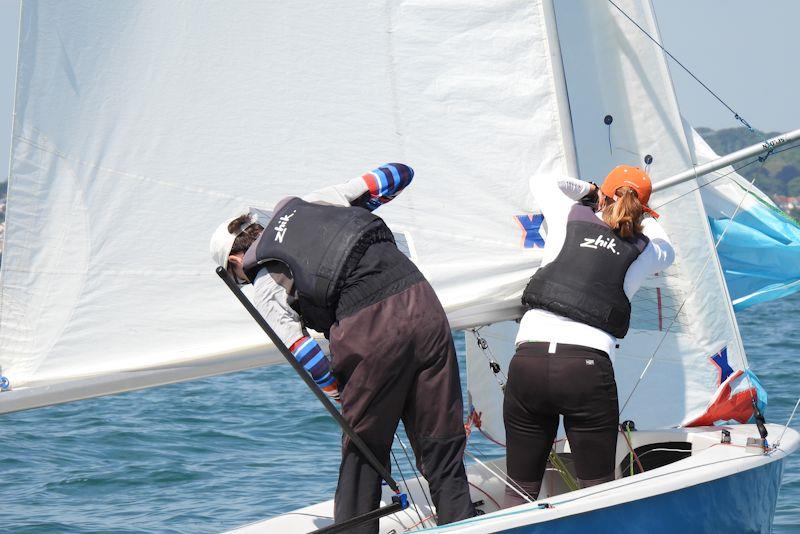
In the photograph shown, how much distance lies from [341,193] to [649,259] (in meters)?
0.98

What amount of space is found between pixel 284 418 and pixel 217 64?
15.3 ft

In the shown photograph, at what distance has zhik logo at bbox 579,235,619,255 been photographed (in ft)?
11.8

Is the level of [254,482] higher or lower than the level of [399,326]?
lower

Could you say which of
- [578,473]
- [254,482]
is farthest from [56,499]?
[578,473]

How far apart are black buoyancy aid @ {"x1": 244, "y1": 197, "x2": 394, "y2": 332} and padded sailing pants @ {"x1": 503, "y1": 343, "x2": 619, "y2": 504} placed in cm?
65

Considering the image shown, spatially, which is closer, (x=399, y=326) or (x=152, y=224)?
(x=399, y=326)

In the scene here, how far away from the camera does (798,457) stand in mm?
6355

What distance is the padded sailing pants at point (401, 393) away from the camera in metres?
3.17

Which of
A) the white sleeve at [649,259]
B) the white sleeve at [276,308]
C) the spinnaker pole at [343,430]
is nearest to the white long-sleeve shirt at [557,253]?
the white sleeve at [649,259]

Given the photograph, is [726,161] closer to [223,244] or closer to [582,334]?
[582,334]

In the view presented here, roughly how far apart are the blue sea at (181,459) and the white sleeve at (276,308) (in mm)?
2267

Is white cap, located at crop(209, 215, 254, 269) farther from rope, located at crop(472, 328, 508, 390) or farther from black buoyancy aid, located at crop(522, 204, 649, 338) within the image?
rope, located at crop(472, 328, 508, 390)

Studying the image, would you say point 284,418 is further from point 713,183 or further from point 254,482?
point 713,183

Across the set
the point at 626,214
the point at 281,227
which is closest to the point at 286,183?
the point at 281,227
